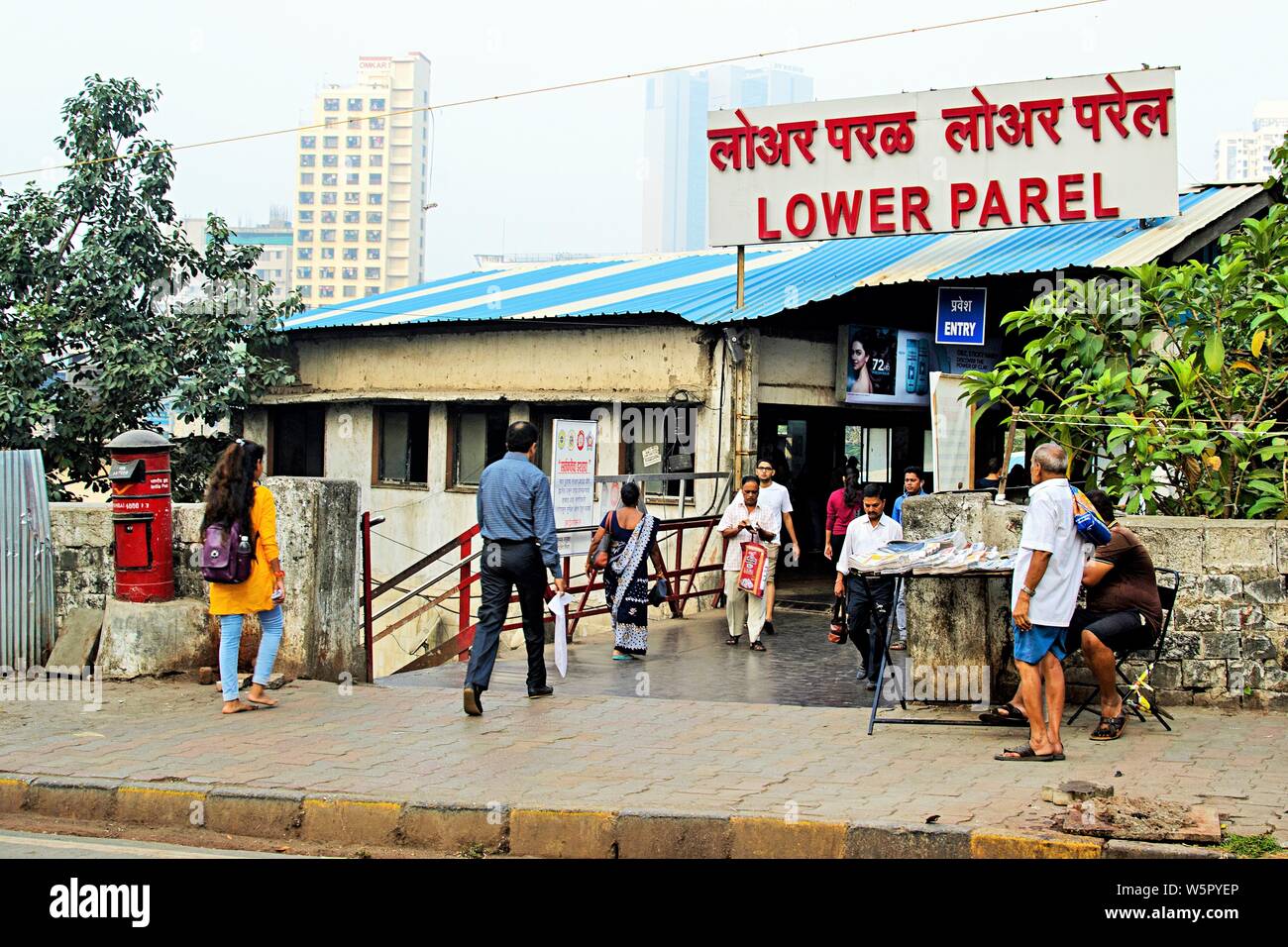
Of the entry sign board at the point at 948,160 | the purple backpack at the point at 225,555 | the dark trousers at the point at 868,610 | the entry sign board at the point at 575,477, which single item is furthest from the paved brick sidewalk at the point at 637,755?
the entry sign board at the point at 948,160

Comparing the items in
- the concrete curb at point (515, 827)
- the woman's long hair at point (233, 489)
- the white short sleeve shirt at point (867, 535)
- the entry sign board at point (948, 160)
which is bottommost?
the concrete curb at point (515, 827)

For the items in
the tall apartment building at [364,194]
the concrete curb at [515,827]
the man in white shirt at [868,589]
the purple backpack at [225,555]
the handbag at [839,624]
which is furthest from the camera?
the tall apartment building at [364,194]

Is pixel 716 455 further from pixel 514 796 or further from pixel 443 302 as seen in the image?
pixel 514 796

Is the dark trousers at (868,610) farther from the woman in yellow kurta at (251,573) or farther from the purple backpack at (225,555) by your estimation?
the purple backpack at (225,555)

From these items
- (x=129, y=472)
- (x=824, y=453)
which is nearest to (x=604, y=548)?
(x=129, y=472)

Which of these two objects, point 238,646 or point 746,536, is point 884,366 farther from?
point 238,646

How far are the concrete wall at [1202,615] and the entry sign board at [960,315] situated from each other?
7.21 metres

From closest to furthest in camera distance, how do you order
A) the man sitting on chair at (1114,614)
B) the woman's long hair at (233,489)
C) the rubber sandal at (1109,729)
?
the man sitting on chair at (1114,614) → the rubber sandal at (1109,729) → the woman's long hair at (233,489)

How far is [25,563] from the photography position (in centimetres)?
1015

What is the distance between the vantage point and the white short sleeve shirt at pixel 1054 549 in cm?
711

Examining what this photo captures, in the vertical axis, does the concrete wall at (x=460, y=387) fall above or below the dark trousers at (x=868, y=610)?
above

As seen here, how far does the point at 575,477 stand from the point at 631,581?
249 cm

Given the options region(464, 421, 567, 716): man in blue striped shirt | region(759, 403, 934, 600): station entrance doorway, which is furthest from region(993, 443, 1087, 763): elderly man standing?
region(759, 403, 934, 600): station entrance doorway

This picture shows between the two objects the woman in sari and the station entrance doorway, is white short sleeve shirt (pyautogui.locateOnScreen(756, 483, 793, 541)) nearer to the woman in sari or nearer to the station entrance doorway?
the woman in sari
